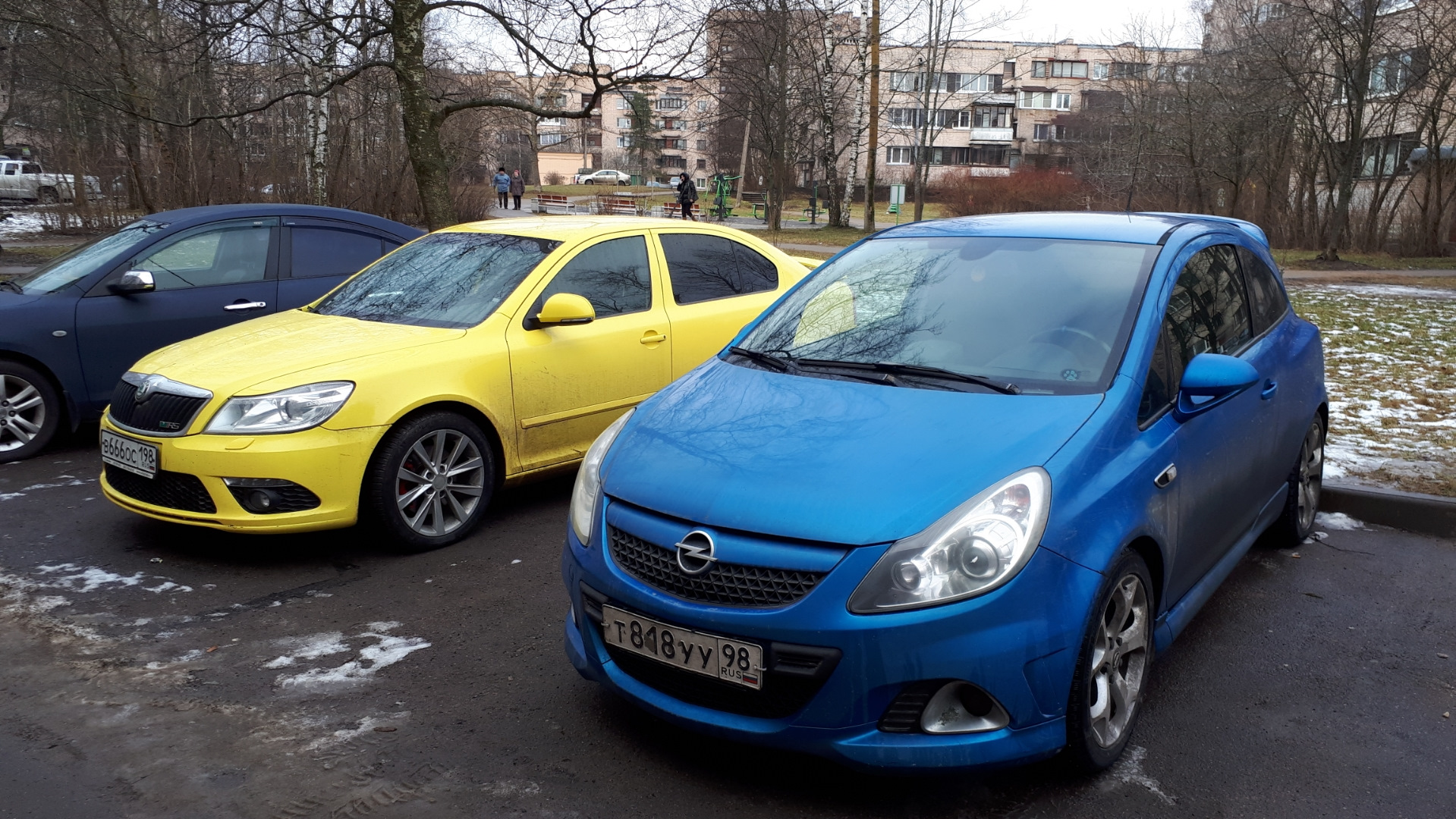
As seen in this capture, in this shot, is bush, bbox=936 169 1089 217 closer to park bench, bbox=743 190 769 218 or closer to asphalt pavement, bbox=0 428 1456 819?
park bench, bbox=743 190 769 218

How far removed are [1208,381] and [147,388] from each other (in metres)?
4.63

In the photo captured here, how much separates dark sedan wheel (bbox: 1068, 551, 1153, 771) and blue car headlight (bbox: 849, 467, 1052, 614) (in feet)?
1.10

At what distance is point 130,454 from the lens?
16.5 ft

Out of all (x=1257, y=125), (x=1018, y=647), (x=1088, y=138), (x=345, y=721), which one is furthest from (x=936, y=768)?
(x=1088, y=138)

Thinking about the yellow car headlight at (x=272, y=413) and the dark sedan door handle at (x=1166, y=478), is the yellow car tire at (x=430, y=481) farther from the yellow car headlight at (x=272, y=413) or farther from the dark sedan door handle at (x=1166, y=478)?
the dark sedan door handle at (x=1166, y=478)

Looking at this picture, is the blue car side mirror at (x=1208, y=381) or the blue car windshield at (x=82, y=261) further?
the blue car windshield at (x=82, y=261)

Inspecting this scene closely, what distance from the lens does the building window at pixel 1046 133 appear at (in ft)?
272

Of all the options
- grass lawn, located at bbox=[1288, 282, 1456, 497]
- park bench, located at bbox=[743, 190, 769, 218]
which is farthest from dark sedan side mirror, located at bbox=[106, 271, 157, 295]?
park bench, located at bbox=[743, 190, 769, 218]

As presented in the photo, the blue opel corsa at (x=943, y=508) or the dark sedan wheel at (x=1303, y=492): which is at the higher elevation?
the blue opel corsa at (x=943, y=508)

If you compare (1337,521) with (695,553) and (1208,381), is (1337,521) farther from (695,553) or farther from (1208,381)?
(695,553)

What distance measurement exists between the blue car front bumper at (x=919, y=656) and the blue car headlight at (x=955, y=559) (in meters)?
0.03

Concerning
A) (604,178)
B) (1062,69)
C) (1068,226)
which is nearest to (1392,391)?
(1068,226)

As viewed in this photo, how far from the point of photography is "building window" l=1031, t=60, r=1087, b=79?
3435 inches

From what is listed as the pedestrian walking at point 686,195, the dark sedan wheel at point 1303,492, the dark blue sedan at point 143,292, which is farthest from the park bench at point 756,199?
the dark sedan wheel at point 1303,492
